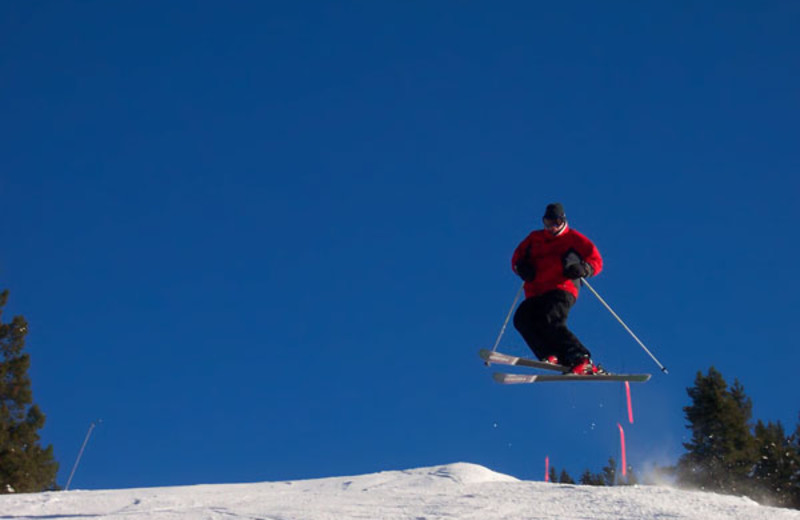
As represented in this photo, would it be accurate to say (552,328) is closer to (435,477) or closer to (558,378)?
(558,378)

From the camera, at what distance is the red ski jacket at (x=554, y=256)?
10117 mm

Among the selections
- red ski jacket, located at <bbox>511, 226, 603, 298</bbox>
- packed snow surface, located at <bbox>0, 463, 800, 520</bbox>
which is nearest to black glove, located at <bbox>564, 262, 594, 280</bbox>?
red ski jacket, located at <bbox>511, 226, 603, 298</bbox>

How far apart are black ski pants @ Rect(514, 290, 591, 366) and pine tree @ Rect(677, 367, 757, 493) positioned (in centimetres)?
1960

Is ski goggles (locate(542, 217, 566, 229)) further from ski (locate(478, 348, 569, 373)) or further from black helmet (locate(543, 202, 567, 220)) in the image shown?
ski (locate(478, 348, 569, 373))

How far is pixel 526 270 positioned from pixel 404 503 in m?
3.93

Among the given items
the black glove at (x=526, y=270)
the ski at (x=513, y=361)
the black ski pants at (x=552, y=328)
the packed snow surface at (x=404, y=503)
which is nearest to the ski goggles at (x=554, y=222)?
the black glove at (x=526, y=270)

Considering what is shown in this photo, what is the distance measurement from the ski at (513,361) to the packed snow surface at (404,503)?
1630mm

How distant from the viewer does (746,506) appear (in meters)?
7.90

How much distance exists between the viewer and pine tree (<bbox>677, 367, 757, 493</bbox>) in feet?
85.1

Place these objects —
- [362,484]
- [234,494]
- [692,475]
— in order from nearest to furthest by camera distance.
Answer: [234,494]
[362,484]
[692,475]

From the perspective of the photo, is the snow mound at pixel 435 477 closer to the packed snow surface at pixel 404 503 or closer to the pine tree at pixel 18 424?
the packed snow surface at pixel 404 503

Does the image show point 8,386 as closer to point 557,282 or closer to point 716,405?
point 557,282

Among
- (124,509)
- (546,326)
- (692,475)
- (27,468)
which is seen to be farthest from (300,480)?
(692,475)

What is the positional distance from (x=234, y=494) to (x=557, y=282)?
17.7 feet
